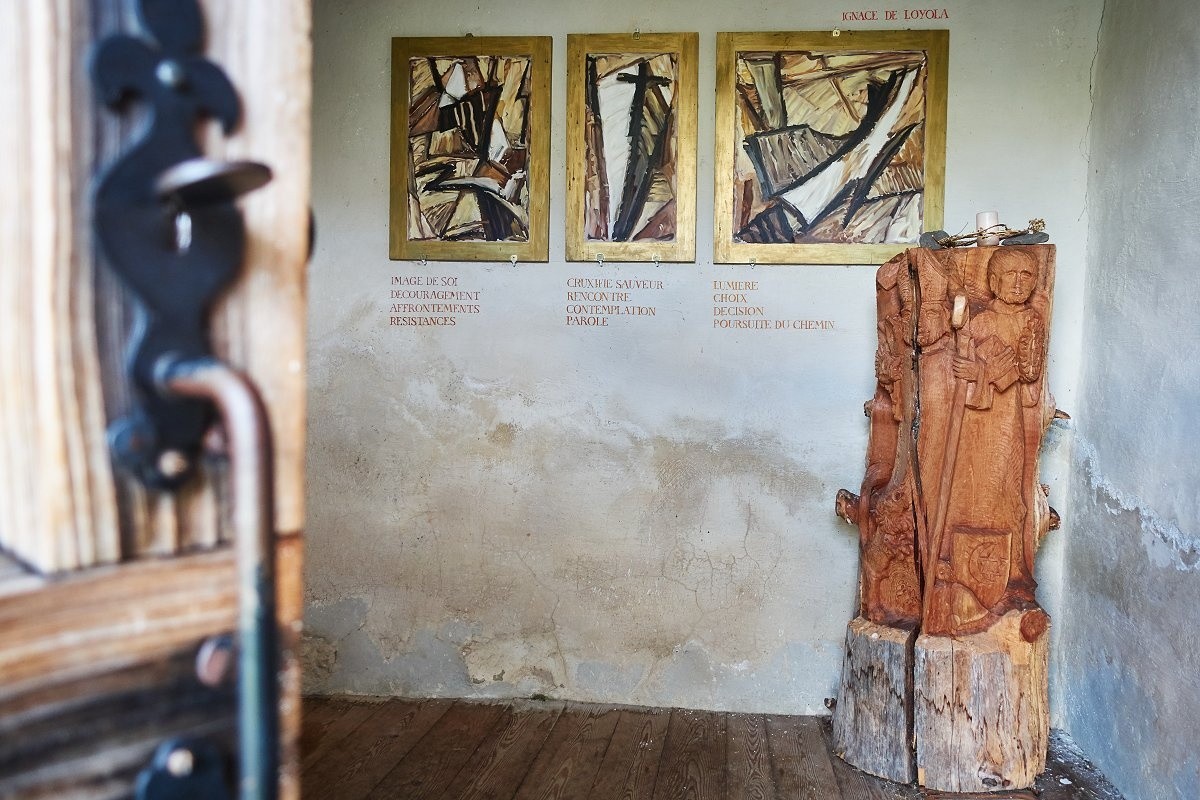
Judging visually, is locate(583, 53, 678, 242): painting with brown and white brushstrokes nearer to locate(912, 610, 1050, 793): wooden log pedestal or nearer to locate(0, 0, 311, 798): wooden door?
locate(912, 610, 1050, 793): wooden log pedestal

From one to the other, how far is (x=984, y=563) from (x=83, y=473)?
261 centimetres

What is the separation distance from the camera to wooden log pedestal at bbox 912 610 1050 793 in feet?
8.25

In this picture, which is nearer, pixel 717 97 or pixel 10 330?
pixel 10 330

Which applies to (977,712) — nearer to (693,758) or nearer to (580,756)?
(693,758)

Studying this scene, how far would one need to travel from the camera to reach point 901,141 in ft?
10.5

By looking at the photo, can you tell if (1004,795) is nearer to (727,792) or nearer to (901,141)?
(727,792)

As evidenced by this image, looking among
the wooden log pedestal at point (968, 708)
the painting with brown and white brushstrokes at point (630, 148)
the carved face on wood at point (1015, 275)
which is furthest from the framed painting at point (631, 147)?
the wooden log pedestal at point (968, 708)

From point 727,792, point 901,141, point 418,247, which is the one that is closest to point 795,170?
point 901,141

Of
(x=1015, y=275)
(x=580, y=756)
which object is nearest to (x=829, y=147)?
(x=1015, y=275)

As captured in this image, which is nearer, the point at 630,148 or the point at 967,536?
the point at 967,536

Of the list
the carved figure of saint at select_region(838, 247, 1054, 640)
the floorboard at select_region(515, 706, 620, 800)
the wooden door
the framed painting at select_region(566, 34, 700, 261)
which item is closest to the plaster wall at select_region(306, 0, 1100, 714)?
the framed painting at select_region(566, 34, 700, 261)

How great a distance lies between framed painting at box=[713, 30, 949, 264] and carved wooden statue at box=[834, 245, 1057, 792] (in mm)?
576

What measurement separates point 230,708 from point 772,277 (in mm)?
2994

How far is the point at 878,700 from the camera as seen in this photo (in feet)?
8.73
